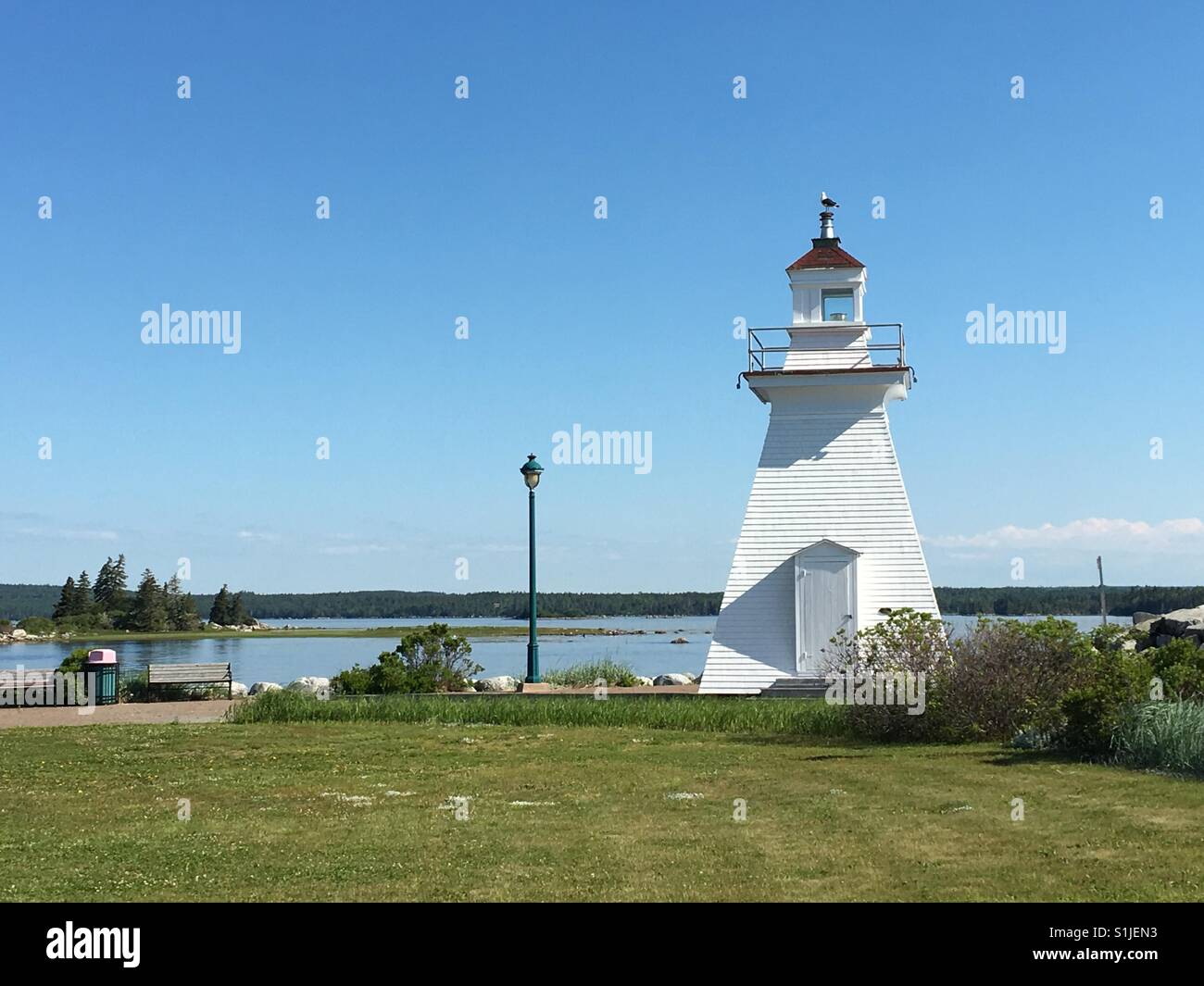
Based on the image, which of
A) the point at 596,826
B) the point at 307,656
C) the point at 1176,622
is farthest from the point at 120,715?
the point at 307,656

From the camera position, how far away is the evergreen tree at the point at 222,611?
133 metres

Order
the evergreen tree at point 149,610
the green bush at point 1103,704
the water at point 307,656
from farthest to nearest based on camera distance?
the evergreen tree at point 149,610 < the water at point 307,656 < the green bush at point 1103,704

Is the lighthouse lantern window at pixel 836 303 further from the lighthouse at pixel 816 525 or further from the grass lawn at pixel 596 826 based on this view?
the grass lawn at pixel 596 826

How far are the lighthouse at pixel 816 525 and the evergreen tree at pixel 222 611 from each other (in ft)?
379

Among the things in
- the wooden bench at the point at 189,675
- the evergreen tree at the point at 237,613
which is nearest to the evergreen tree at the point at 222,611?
the evergreen tree at the point at 237,613

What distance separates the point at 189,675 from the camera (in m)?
29.5

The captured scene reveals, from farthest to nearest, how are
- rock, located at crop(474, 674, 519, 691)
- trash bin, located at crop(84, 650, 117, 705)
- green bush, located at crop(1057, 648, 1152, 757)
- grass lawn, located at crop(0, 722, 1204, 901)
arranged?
rock, located at crop(474, 674, 519, 691)
trash bin, located at crop(84, 650, 117, 705)
green bush, located at crop(1057, 648, 1152, 757)
grass lawn, located at crop(0, 722, 1204, 901)

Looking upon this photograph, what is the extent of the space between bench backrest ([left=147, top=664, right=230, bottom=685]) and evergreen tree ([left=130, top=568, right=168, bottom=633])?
275 ft

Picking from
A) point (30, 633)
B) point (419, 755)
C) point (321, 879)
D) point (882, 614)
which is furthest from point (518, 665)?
point (30, 633)

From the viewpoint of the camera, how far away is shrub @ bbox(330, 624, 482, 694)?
2645 cm

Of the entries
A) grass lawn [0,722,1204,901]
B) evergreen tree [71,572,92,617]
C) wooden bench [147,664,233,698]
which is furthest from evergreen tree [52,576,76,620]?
grass lawn [0,722,1204,901]

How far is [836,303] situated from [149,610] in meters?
94.7

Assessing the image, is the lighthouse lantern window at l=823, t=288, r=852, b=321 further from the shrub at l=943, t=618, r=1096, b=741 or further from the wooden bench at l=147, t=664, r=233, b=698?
the wooden bench at l=147, t=664, r=233, b=698
